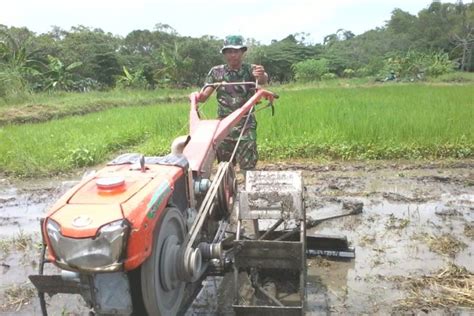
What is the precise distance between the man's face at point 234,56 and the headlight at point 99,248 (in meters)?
3.02

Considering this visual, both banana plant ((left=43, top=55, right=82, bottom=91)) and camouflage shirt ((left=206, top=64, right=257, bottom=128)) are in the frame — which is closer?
camouflage shirt ((left=206, top=64, right=257, bottom=128))

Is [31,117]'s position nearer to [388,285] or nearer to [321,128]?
[321,128]

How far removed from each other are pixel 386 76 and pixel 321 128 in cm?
2250

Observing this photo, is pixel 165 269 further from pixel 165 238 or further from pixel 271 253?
pixel 271 253

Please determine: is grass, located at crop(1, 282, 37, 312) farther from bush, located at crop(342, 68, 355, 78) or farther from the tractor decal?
bush, located at crop(342, 68, 355, 78)

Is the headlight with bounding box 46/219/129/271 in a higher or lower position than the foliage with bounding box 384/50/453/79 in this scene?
lower

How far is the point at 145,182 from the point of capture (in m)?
2.25

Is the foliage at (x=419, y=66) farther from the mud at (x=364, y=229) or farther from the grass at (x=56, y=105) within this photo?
the mud at (x=364, y=229)

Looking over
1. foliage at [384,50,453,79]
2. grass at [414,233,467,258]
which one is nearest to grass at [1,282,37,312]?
grass at [414,233,467,258]

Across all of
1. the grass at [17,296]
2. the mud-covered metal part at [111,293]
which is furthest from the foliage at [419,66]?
the mud-covered metal part at [111,293]

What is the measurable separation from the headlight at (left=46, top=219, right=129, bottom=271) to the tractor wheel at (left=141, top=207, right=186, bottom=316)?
0.23 m

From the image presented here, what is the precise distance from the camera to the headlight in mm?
1893

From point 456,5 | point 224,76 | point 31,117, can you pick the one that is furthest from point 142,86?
point 456,5

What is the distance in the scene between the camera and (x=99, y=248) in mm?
1899
